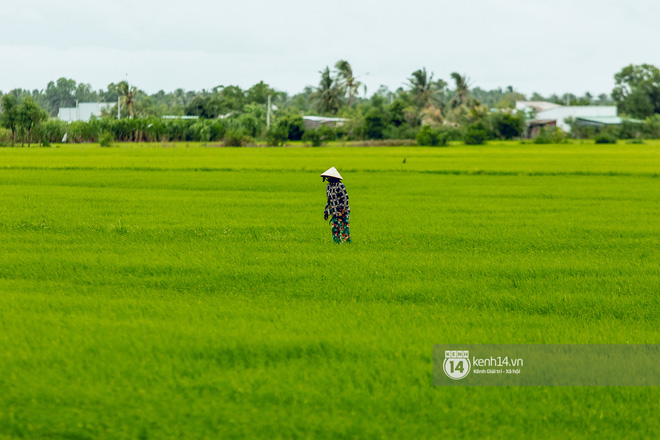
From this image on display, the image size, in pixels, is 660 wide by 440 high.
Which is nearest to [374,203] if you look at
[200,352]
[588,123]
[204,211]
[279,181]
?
[204,211]

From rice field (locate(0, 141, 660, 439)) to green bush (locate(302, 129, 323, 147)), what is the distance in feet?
160

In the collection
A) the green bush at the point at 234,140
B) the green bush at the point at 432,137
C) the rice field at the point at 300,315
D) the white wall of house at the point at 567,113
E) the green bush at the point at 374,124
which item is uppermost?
the white wall of house at the point at 567,113

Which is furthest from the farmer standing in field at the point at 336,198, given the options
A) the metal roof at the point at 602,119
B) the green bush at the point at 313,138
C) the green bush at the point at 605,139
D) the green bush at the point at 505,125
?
the metal roof at the point at 602,119

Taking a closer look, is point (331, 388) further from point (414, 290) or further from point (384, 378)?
point (414, 290)

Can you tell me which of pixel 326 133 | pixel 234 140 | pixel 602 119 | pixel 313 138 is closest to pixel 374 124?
pixel 326 133

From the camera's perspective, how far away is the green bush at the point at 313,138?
6631cm

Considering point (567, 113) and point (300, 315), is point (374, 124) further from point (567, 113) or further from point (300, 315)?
point (300, 315)

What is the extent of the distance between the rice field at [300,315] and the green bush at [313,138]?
48642 millimetres

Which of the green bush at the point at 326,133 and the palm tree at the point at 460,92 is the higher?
the palm tree at the point at 460,92

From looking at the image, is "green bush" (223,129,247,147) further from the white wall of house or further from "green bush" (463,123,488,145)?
the white wall of house

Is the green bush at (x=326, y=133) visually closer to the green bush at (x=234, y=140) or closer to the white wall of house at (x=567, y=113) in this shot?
the green bush at (x=234, y=140)

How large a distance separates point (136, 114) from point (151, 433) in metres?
89.2

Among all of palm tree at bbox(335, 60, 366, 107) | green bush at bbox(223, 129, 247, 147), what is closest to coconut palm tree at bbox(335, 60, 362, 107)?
palm tree at bbox(335, 60, 366, 107)

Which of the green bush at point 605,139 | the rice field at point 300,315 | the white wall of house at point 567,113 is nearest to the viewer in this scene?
the rice field at point 300,315
